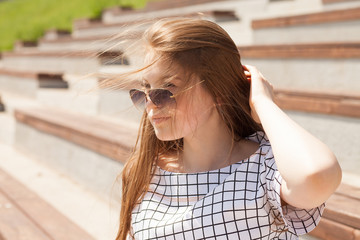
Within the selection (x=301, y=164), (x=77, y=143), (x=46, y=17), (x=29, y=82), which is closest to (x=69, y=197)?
(x=77, y=143)

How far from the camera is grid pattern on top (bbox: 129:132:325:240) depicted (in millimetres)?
1269

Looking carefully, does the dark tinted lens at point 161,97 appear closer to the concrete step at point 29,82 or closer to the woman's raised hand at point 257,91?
the woman's raised hand at point 257,91

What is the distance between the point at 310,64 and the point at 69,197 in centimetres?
196

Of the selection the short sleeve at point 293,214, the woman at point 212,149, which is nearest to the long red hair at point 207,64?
the woman at point 212,149

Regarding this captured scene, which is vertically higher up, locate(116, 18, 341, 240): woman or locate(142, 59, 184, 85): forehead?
locate(142, 59, 184, 85): forehead

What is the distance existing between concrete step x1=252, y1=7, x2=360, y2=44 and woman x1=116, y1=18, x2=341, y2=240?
2.63 m

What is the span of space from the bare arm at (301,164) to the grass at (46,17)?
339 inches

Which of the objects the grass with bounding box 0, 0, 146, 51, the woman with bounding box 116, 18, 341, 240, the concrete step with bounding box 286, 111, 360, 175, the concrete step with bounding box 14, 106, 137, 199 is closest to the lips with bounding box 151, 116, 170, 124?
the woman with bounding box 116, 18, 341, 240

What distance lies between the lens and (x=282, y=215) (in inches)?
48.3

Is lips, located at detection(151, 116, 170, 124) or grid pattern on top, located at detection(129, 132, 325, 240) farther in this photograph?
lips, located at detection(151, 116, 170, 124)

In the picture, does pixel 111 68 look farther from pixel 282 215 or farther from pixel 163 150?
pixel 282 215

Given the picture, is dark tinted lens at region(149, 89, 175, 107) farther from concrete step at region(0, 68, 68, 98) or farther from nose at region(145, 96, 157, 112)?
concrete step at region(0, 68, 68, 98)

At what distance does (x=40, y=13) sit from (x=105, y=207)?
9.46m

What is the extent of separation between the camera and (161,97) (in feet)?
4.41
